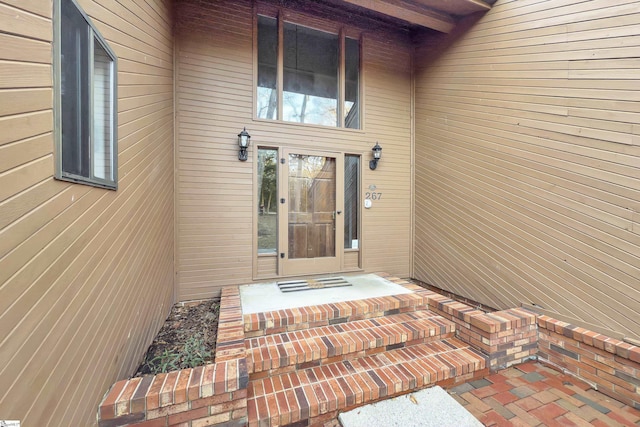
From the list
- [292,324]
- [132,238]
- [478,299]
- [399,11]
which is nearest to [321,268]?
[292,324]

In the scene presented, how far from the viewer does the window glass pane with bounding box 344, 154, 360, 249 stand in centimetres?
416

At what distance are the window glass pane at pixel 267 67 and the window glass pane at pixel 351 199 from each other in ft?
4.59

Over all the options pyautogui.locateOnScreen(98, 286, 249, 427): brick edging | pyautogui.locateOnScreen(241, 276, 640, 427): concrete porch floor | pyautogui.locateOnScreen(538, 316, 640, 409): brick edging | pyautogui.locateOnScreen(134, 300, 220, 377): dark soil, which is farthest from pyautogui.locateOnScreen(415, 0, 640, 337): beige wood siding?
pyautogui.locateOnScreen(134, 300, 220, 377): dark soil

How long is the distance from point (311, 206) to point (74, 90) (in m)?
2.99

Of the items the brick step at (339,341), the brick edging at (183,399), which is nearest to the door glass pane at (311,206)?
the brick step at (339,341)

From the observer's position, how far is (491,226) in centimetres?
321

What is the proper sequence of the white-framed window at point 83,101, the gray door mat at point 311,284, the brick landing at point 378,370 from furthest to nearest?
the gray door mat at point 311,284 < the brick landing at point 378,370 < the white-framed window at point 83,101

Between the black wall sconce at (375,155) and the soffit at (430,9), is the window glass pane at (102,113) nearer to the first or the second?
the soffit at (430,9)

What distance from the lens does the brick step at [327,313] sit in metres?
2.41

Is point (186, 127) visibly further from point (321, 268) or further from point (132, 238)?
point (321, 268)

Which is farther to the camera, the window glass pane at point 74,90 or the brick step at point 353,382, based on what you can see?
the brick step at point 353,382

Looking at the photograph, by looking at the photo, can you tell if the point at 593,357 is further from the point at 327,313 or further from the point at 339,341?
the point at 327,313

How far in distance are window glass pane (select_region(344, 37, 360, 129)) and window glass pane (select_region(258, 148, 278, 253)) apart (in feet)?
4.69

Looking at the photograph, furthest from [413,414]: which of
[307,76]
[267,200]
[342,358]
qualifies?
[307,76]
